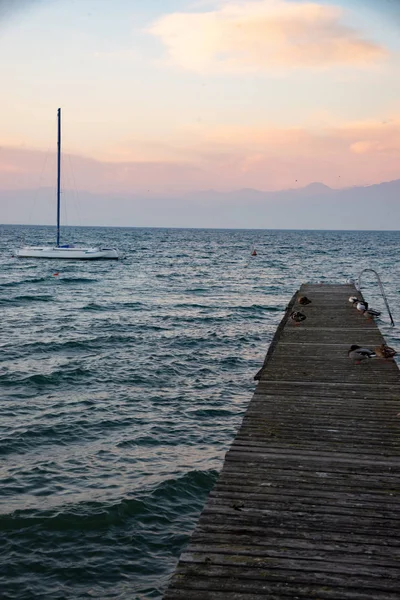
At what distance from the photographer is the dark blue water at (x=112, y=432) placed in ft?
29.1

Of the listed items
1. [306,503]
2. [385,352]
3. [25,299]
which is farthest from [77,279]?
[306,503]

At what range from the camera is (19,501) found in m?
10.5

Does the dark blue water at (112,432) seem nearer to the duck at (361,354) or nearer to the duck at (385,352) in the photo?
the duck at (361,354)

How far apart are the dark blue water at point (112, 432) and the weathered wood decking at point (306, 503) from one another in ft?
6.93

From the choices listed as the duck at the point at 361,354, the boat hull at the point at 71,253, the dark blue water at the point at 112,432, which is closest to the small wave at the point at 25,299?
the dark blue water at the point at 112,432

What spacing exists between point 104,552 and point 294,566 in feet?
14.5

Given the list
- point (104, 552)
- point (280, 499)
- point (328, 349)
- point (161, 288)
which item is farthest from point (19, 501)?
point (161, 288)

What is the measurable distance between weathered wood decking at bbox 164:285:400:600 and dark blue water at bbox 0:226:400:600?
2112 mm

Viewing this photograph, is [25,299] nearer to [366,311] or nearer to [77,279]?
[77,279]

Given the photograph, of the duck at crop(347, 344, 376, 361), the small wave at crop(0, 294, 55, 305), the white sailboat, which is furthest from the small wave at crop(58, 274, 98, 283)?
the duck at crop(347, 344, 376, 361)

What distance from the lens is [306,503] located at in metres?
6.95

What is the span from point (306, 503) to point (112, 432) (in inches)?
310

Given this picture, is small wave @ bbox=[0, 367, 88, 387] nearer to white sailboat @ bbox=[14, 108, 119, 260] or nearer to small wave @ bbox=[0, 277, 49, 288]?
small wave @ bbox=[0, 277, 49, 288]

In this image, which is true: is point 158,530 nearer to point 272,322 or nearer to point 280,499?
point 280,499
